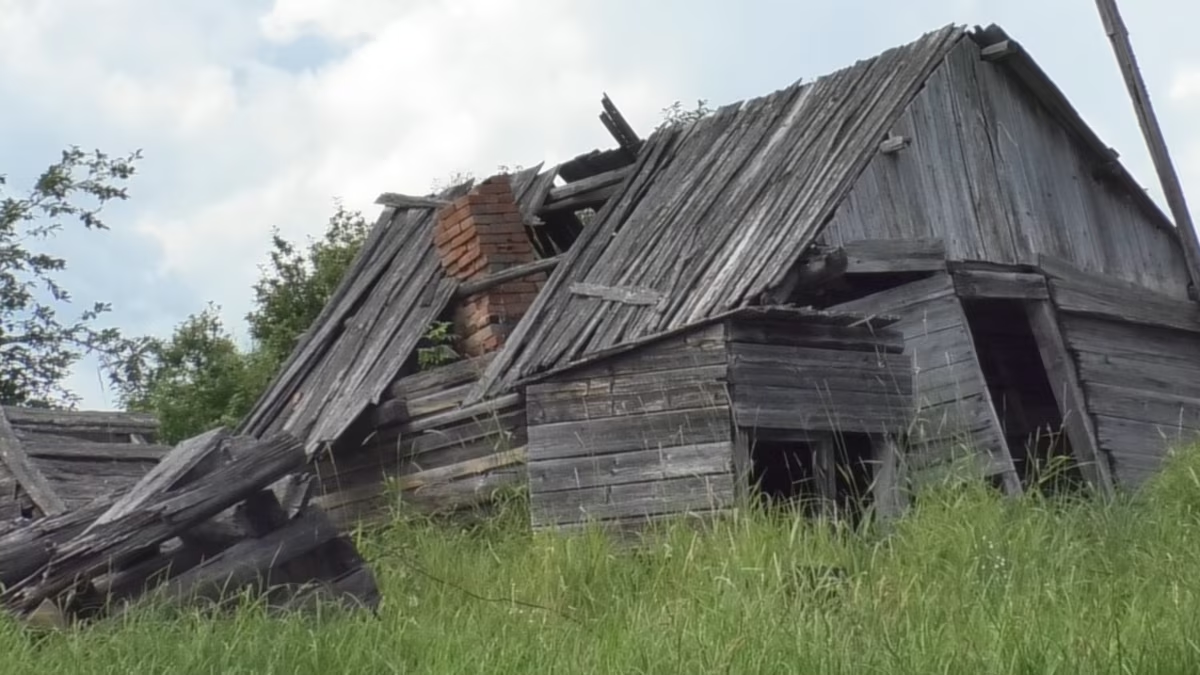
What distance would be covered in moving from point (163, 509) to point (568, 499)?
3.56 meters

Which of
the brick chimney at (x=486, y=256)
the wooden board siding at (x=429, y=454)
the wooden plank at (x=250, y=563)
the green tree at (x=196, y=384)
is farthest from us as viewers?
the green tree at (x=196, y=384)

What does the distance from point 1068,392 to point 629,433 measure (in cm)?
376

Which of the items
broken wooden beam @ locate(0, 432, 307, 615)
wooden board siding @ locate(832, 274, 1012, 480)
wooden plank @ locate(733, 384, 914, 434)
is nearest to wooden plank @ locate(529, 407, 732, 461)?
wooden plank @ locate(733, 384, 914, 434)

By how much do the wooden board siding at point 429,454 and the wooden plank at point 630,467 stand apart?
91 centimetres

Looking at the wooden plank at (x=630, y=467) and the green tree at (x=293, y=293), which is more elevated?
the green tree at (x=293, y=293)

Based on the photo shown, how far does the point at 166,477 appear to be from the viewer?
7465 millimetres

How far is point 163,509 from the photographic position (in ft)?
23.8

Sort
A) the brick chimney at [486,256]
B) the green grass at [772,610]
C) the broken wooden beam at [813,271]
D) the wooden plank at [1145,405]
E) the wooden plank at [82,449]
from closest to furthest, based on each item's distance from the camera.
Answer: the green grass at [772,610], the broken wooden beam at [813,271], the wooden plank at [82,449], the wooden plank at [1145,405], the brick chimney at [486,256]

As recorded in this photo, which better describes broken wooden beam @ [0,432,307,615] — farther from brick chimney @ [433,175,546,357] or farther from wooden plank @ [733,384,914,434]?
brick chimney @ [433,175,546,357]

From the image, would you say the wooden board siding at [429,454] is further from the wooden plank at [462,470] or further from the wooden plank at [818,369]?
the wooden plank at [818,369]

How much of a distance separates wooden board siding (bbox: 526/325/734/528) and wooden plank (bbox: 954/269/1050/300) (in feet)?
8.12

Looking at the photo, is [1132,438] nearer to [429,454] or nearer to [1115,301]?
[1115,301]

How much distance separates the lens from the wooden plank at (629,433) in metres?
9.77

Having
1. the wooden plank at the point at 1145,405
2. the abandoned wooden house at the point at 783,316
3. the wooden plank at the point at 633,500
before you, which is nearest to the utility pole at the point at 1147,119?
the abandoned wooden house at the point at 783,316
